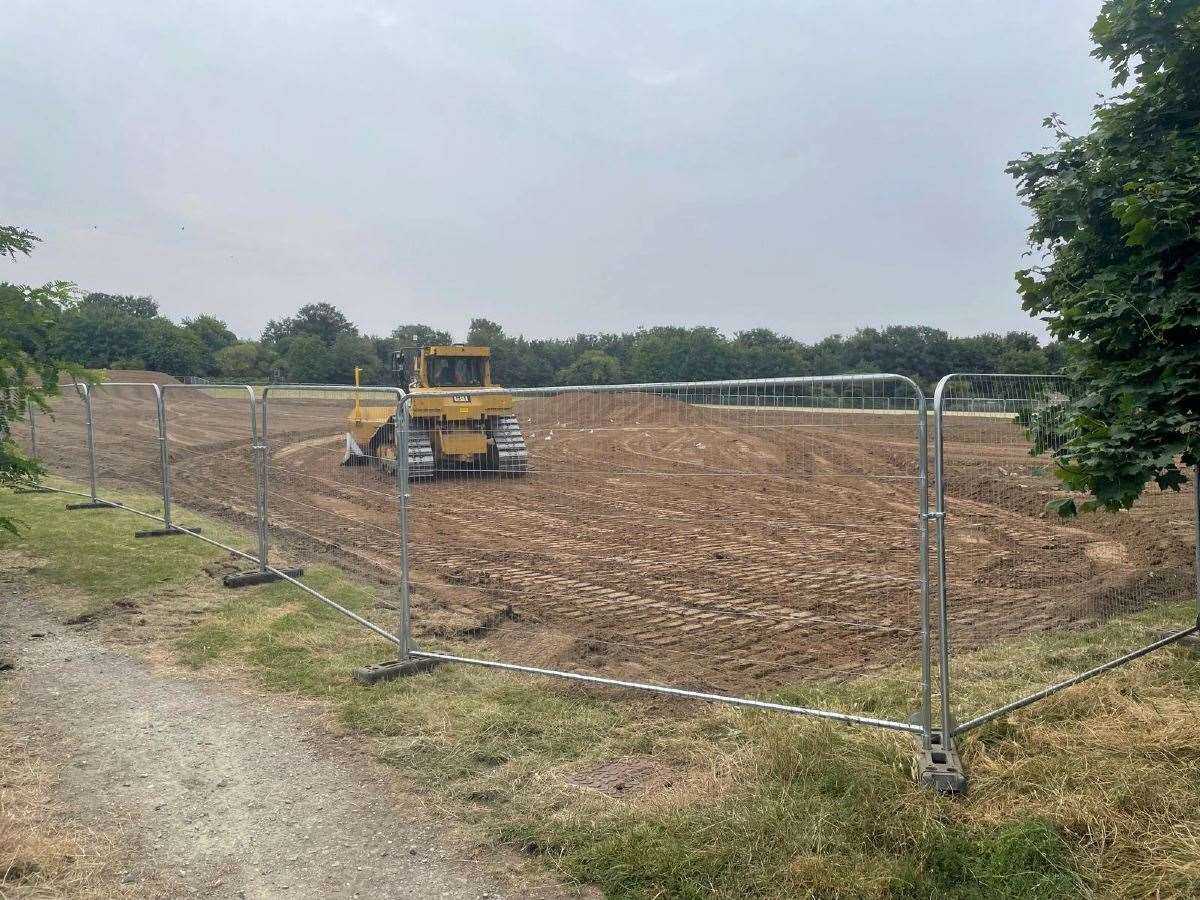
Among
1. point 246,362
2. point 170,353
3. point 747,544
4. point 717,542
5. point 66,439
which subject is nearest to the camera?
point 747,544

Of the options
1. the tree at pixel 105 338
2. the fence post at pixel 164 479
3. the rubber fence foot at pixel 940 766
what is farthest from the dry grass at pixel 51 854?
the tree at pixel 105 338

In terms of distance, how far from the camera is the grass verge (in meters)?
3.26

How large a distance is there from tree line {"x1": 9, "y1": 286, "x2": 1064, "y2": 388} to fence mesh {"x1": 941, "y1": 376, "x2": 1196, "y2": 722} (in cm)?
4476

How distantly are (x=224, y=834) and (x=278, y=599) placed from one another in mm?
4245

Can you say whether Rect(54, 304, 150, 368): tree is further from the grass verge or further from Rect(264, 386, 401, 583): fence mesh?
the grass verge

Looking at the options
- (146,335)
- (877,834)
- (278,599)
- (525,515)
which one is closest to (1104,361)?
(877,834)

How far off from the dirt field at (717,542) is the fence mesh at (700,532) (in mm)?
20

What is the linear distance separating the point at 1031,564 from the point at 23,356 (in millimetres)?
9086

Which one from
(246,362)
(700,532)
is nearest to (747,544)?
(700,532)

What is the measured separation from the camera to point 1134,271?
4.50m

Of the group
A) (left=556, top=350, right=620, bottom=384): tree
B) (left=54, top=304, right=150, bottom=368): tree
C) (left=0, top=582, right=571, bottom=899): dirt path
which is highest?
(left=54, top=304, right=150, bottom=368): tree

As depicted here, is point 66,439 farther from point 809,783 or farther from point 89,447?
point 809,783

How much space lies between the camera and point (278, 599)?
789 cm

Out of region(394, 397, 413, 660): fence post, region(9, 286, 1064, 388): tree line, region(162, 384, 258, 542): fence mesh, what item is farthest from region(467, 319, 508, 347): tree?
region(394, 397, 413, 660): fence post
